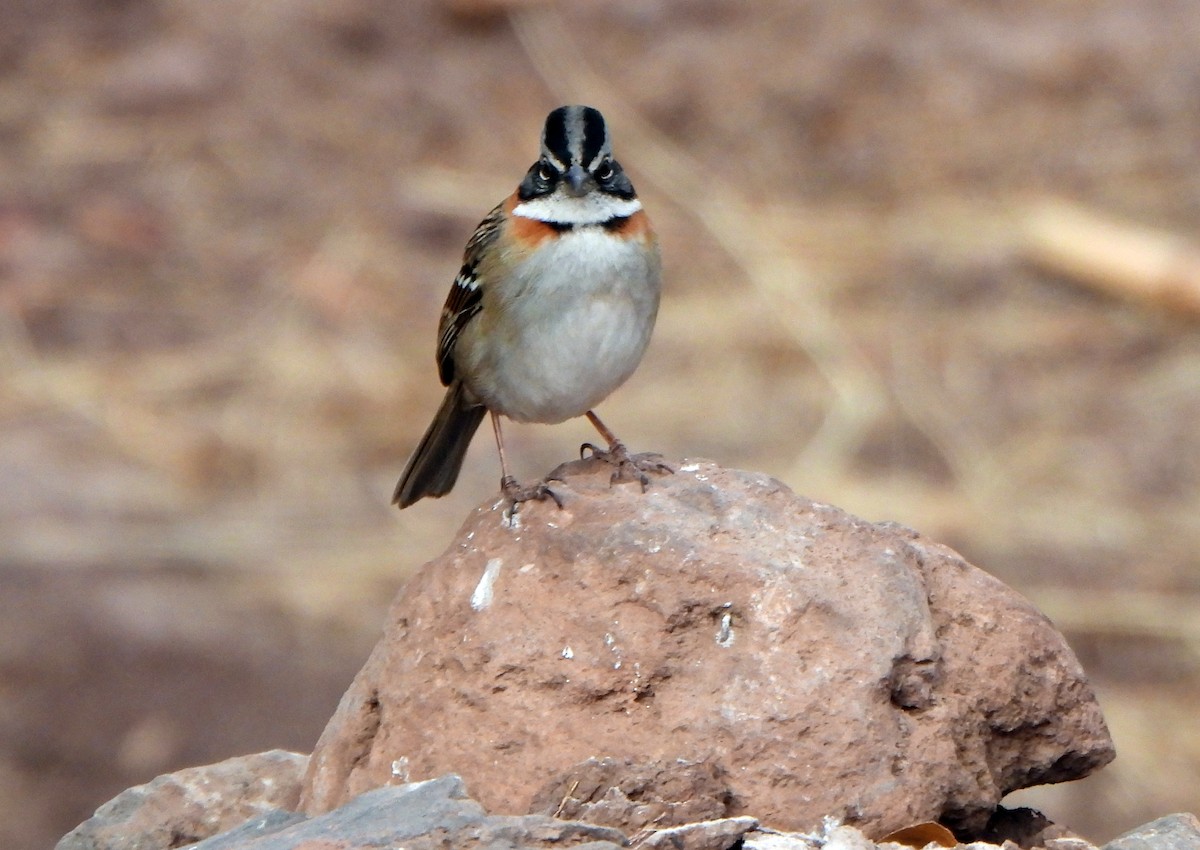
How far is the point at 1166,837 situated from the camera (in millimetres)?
5168

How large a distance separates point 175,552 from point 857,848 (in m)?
7.46

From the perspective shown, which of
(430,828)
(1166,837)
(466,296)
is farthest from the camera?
(466,296)

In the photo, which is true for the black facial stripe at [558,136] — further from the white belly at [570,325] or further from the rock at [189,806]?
the rock at [189,806]

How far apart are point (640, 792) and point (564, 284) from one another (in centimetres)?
231

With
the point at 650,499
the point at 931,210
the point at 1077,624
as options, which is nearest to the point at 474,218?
the point at 931,210

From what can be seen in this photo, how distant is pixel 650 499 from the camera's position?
5.50 meters

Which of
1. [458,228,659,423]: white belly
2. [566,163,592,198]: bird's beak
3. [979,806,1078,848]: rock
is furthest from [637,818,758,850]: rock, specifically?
[566,163,592,198]: bird's beak

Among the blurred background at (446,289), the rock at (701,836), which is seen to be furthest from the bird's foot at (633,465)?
the blurred background at (446,289)

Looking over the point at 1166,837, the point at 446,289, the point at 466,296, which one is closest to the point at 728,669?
the point at 1166,837

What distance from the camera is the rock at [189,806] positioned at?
553 centimetres

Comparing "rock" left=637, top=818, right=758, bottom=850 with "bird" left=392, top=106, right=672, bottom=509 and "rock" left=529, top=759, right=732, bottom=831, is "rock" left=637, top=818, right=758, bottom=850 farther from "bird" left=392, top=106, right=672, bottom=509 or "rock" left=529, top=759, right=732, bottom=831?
"bird" left=392, top=106, right=672, bottom=509

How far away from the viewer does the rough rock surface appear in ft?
16.3

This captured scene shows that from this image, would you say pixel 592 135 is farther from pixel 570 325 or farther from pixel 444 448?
pixel 444 448

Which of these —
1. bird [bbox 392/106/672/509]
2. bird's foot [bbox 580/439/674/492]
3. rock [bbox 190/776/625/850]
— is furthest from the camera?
bird [bbox 392/106/672/509]
